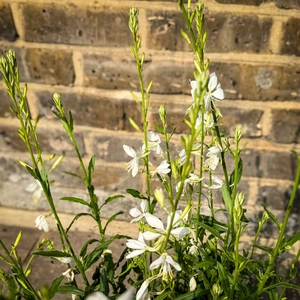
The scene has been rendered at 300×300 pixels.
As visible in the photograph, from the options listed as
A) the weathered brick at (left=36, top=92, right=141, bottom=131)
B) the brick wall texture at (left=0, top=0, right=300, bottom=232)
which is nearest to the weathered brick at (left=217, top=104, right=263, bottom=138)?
the brick wall texture at (left=0, top=0, right=300, bottom=232)

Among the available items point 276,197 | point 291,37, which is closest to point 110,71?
point 291,37

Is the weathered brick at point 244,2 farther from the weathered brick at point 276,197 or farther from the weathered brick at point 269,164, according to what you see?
the weathered brick at point 276,197

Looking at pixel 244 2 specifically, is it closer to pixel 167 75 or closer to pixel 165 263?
pixel 167 75

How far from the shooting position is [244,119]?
1174mm

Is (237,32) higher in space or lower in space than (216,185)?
higher

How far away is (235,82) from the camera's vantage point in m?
1.12

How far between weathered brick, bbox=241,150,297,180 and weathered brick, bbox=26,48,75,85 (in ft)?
A: 1.77

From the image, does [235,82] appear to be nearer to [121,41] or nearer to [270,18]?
[270,18]

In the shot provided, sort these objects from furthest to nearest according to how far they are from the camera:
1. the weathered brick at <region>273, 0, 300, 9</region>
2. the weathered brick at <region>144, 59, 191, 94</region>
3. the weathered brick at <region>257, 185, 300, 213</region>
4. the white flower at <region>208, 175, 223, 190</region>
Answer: the weathered brick at <region>257, 185, 300, 213</region>
the weathered brick at <region>144, 59, 191, 94</region>
the weathered brick at <region>273, 0, 300, 9</region>
the white flower at <region>208, 175, 223, 190</region>

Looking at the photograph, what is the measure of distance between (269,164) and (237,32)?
387mm

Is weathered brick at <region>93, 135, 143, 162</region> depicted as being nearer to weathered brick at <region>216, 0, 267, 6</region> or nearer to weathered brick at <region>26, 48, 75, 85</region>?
weathered brick at <region>26, 48, 75, 85</region>

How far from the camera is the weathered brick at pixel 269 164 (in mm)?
1208

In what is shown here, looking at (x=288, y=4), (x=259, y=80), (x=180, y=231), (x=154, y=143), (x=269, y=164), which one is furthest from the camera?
(x=269, y=164)

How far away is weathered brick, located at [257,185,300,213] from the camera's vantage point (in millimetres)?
1255
